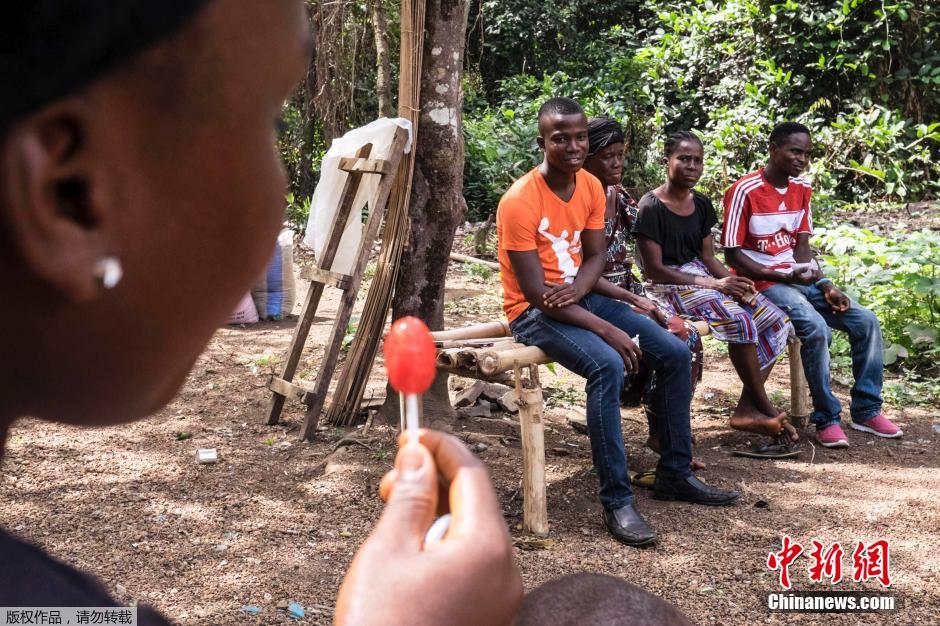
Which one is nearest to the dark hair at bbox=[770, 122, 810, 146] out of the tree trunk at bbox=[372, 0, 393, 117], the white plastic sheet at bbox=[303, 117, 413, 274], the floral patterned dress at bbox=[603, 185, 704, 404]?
the floral patterned dress at bbox=[603, 185, 704, 404]

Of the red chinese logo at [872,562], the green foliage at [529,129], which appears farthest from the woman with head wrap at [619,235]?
the green foliage at [529,129]

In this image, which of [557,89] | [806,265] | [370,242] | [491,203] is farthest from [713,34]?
[370,242]

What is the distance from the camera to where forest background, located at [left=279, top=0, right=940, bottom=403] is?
10086 millimetres

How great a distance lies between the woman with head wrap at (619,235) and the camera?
4.73 metres

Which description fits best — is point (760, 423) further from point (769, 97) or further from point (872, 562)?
point (769, 97)

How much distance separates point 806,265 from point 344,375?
9.22 ft

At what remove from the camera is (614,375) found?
3975 millimetres

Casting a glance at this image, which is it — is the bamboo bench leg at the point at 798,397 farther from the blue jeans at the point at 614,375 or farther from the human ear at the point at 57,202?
the human ear at the point at 57,202

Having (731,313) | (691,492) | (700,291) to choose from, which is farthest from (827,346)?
(691,492)

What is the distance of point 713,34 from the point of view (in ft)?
39.6

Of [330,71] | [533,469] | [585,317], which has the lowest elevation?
[533,469]

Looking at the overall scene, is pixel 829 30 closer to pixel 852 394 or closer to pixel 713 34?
pixel 713 34

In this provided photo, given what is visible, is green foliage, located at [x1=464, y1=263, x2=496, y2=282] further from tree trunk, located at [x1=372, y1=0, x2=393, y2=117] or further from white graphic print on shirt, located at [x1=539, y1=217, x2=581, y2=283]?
white graphic print on shirt, located at [x1=539, y1=217, x2=581, y2=283]

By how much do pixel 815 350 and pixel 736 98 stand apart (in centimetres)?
736
